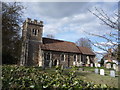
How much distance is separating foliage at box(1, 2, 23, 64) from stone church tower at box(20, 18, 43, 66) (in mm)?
5302

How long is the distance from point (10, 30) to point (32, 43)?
36.0 ft

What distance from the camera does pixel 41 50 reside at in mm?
32438

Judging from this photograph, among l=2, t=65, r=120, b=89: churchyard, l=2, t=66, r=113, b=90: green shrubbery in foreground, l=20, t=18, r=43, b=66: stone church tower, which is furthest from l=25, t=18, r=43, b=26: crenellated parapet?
l=2, t=66, r=113, b=90: green shrubbery in foreground

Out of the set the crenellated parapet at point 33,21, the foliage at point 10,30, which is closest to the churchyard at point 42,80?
the foliage at point 10,30

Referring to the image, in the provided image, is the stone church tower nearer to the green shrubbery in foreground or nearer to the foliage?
the foliage

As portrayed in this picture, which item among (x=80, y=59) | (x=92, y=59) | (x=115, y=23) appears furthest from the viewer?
(x=92, y=59)

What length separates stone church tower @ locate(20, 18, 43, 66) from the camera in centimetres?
3099

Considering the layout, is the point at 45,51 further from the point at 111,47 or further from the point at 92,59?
the point at 111,47

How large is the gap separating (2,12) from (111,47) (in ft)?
66.7

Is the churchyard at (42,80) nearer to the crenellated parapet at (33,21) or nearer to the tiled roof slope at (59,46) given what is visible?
the tiled roof slope at (59,46)

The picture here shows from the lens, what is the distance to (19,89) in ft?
15.2

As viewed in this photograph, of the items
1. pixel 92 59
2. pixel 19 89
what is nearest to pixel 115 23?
pixel 19 89

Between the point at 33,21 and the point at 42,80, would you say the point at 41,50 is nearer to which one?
the point at 33,21

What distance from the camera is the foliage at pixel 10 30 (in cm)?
2057
